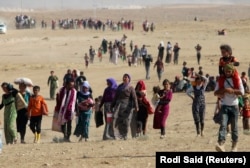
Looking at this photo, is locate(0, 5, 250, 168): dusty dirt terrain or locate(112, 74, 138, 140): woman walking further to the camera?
locate(112, 74, 138, 140): woman walking

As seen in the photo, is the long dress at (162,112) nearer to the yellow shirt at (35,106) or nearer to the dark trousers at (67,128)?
the dark trousers at (67,128)

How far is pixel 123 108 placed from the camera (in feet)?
49.4

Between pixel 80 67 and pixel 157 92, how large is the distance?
80.7ft

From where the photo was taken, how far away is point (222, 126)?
11.0 meters

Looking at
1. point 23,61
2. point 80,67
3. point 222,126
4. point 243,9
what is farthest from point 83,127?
point 243,9

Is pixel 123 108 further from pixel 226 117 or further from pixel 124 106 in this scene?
pixel 226 117

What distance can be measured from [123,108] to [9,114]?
221cm

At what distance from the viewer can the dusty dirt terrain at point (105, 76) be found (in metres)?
11.8

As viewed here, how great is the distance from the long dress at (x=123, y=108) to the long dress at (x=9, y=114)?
1958 mm

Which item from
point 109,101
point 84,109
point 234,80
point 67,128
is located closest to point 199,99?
point 109,101

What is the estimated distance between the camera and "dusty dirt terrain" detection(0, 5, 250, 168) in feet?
38.8

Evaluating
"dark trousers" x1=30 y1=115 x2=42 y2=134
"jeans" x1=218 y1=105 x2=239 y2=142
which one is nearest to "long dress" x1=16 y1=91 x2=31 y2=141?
"dark trousers" x1=30 y1=115 x2=42 y2=134

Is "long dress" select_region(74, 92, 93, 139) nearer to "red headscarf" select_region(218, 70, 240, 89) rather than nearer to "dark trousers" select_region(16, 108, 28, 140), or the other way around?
"dark trousers" select_region(16, 108, 28, 140)

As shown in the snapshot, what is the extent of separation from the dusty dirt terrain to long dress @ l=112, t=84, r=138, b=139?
505 mm
